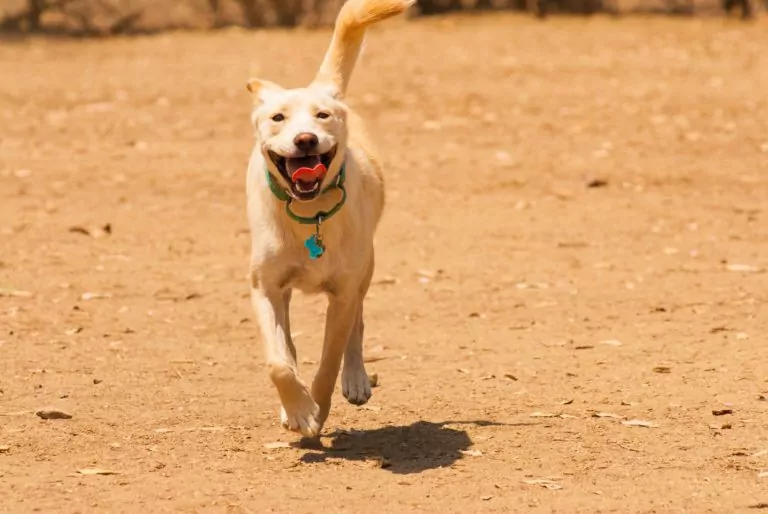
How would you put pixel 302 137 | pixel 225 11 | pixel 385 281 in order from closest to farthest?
pixel 302 137 → pixel 385 281 → pixel 225 11

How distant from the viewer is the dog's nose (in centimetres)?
502

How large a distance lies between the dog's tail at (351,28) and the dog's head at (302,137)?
25.6 inches

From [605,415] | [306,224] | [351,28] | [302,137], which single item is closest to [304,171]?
[302,137]

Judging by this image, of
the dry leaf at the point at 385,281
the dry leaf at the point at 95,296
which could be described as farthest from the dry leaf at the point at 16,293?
the dry leaf at the point at 385,281

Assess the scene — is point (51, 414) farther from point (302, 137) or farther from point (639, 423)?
point (639, 423)

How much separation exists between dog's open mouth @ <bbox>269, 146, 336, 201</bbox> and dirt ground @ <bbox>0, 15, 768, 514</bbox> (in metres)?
0.99

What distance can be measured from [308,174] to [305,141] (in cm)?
12

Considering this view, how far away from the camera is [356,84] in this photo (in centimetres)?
1428

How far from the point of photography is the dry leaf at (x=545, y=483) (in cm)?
502

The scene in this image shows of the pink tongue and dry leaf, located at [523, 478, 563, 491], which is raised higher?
the pink tongue

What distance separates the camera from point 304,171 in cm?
507

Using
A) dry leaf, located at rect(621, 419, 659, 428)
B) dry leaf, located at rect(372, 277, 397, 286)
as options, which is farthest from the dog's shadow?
dry leaf, located at rect(372, 277, 397, 286)

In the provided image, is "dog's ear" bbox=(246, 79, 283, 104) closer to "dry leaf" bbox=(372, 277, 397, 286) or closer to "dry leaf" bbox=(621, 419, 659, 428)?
"dry leaf" bbox=(621, 419, 659, 428)

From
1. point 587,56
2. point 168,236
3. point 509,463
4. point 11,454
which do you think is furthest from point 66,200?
point 587,56
